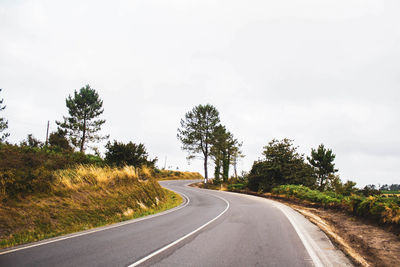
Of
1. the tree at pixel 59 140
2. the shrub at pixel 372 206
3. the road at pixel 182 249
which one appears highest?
the tree at pixel 59 140

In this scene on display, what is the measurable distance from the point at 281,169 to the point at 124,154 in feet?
52.8

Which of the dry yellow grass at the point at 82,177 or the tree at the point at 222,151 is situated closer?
the dry yellow grass at the point at 82,177

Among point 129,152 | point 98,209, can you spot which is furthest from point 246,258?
point 129,152

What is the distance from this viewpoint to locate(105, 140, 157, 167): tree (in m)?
16.5

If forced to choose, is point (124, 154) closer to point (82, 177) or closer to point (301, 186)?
point (82, 177)

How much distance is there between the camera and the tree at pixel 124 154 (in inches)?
650

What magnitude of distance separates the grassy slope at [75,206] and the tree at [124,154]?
2274 mm

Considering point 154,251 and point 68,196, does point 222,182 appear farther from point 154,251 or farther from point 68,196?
point 154,251

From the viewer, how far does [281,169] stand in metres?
23.2

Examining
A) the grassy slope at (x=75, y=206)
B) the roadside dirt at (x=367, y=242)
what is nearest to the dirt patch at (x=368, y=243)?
the roadside dirt at (x=367, y=242)

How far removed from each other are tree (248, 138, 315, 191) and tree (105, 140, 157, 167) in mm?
14090

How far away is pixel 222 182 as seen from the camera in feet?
127

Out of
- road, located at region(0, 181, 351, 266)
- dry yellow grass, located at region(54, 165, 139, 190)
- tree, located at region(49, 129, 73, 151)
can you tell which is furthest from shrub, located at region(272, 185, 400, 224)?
tree, located at region(49, 129, 73, 151)

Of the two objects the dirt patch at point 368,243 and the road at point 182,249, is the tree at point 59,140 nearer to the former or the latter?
the road at point 182,249
